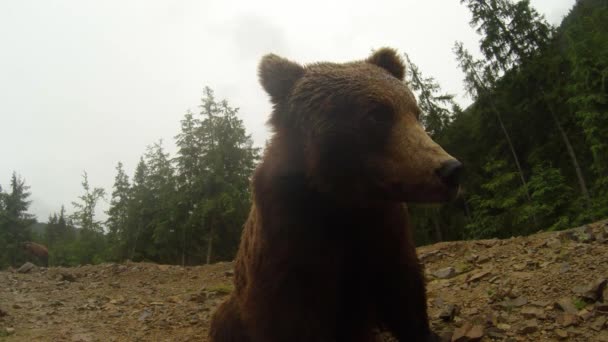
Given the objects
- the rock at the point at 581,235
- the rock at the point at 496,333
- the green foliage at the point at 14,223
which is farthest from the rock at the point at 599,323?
the green foliage at the point at 14,223

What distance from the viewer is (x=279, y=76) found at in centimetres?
280

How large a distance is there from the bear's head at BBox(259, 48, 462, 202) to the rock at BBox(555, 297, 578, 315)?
1962mm

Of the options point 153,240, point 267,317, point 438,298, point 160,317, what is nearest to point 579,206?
point 438,298

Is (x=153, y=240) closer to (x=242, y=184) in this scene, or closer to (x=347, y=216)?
(x=242, y=184)

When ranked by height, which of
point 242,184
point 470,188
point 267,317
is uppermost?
point 242,184

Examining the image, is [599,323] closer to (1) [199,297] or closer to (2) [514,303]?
(2) [514,303]

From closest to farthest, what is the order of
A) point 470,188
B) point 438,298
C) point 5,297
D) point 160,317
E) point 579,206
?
1. point 438,298
2. point 160,317
3. point 5,297
4. point 579,206
5. point 470,188

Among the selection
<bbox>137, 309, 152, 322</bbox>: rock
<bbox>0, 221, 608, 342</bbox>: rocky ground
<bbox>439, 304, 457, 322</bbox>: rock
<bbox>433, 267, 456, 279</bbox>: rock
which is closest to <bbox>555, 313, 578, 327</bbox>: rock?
<bbox>0, 221, 608, 342</bbox>: rocky ground

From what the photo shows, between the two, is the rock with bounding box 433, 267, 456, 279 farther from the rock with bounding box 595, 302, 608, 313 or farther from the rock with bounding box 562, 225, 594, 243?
the rock with bounding box 595, 302, 608, 313

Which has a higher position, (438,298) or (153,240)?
(153,240)

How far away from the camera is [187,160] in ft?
78.4

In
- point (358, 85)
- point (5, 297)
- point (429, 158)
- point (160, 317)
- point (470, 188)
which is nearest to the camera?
point (429, 158)

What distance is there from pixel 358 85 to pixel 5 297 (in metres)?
10.1

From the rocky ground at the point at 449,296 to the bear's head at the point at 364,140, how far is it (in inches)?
67.0
